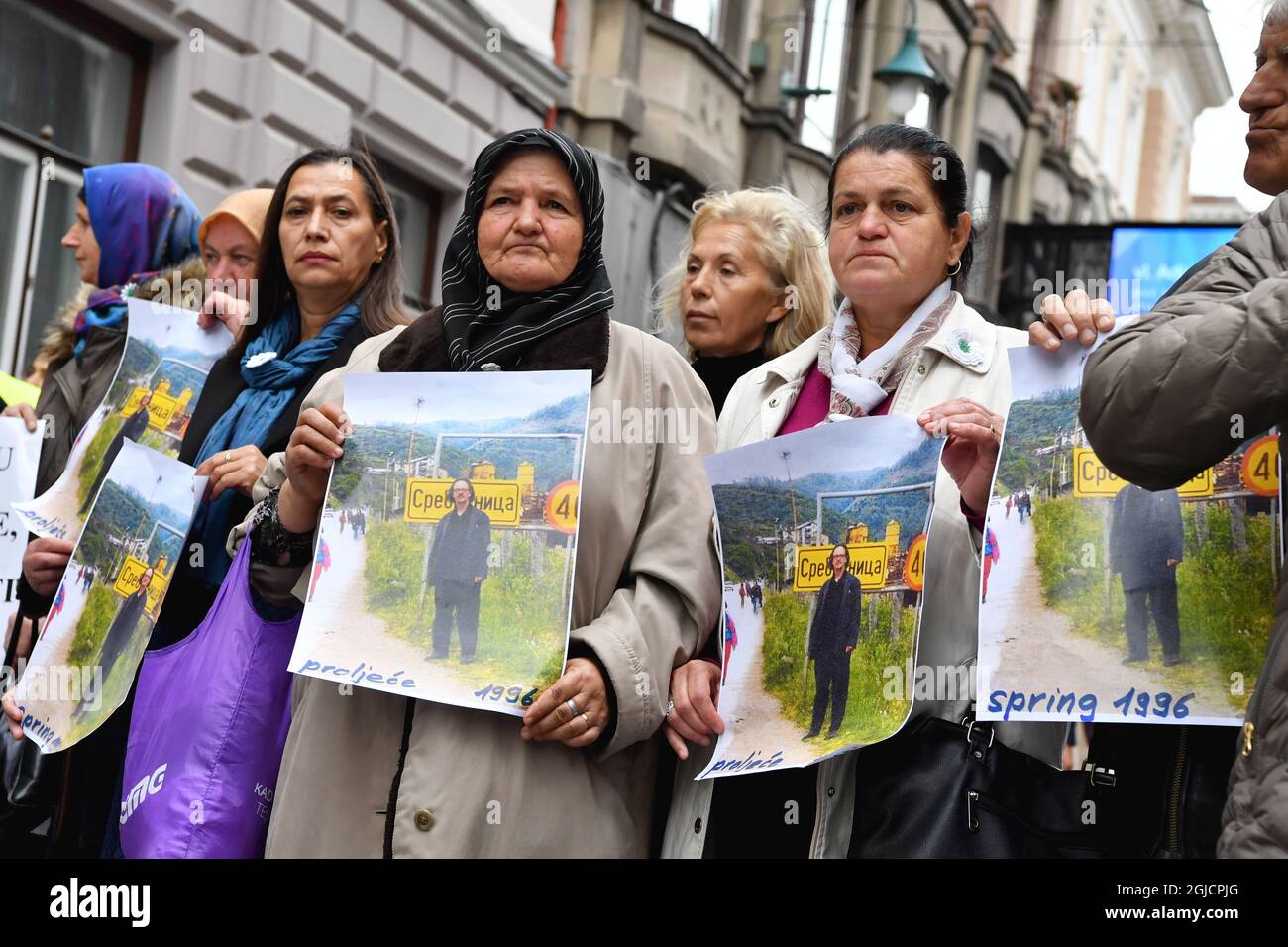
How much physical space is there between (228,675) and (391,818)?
1.64 feet

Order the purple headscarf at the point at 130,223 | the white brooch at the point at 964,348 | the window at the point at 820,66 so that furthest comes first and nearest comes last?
the window at the point at 820,66 → the purple headscarf at the point at 130,223 → the white brooch at the point at 964,348

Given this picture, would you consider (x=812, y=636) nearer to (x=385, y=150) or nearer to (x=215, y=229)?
(x=215, y=229)

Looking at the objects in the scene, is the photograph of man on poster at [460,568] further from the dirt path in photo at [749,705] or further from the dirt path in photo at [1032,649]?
the dirt path in photo at [1032,649]

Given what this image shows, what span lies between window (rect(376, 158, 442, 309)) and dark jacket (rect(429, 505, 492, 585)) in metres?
8.75

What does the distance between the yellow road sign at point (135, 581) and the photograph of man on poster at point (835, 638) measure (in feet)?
4.77

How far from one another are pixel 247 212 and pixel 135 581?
4.27 ft

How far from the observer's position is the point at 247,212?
14.9ft

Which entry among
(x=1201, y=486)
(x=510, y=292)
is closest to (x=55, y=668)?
(x=510, y=292)

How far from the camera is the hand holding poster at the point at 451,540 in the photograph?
2.94 m

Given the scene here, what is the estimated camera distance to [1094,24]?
31.7 metres

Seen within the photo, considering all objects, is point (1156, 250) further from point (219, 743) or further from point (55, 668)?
point (219, 743)

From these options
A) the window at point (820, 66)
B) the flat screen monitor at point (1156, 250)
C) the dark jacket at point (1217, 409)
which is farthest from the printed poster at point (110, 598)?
the window at point (820, 66)

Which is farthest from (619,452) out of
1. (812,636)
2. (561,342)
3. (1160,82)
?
(1160,82)

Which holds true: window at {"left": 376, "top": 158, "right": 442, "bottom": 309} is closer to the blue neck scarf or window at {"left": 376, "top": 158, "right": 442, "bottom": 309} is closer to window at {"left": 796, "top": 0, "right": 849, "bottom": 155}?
window at {"left": 796, "top": 0, "right": 849, "bottom": 155}
